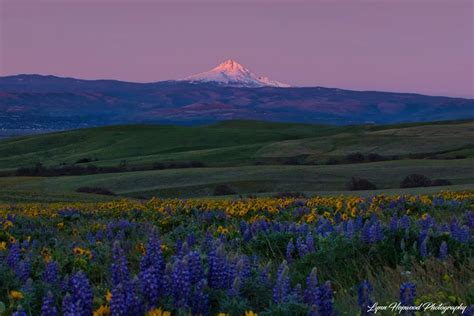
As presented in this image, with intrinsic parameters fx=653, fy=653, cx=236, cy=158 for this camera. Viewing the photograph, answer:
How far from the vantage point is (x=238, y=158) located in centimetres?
8606

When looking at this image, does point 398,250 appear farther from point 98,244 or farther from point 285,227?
point 98,244

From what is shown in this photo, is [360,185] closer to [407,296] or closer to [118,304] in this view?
[407,296]

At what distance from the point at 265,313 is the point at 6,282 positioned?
2.20 meters

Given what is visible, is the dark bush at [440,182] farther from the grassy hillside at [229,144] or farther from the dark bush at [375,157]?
the grassy hillside at [229,144]

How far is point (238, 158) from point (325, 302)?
82346mm

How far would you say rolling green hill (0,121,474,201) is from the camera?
1855 inches

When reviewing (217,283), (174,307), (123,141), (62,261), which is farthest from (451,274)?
(123,141)

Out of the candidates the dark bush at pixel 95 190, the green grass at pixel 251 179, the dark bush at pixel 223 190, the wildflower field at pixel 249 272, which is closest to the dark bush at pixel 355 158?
the green grass at pixel 251 179

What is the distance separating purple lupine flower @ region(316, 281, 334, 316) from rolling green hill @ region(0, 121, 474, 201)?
28.9 meters

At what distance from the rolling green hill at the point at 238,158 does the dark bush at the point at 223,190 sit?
54 centimetres

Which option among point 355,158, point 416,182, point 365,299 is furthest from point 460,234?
point 355,158

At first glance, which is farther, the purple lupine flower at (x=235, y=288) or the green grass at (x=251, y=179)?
the green grass at (x=251, y=179)

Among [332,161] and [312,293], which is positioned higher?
[312,293]

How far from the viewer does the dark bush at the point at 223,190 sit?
145 ft
